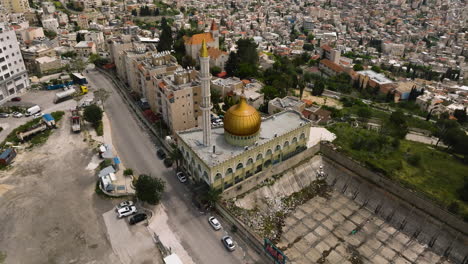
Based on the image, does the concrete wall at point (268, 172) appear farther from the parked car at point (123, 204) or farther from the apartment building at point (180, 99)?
the apartment building at point (180, 99)

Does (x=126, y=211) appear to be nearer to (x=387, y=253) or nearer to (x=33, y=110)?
(x=387, y=253)

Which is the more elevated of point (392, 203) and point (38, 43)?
point (38, 43)

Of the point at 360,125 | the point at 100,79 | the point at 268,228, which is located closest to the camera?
the point at 268,228

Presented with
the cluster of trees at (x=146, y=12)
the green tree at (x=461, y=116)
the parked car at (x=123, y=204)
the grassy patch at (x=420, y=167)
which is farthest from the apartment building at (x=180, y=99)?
the cluster of trees at (x=146, y=12)

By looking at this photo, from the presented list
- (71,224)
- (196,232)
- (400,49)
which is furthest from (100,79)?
(400,49)

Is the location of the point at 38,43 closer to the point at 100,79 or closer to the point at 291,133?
the point at 100,79
